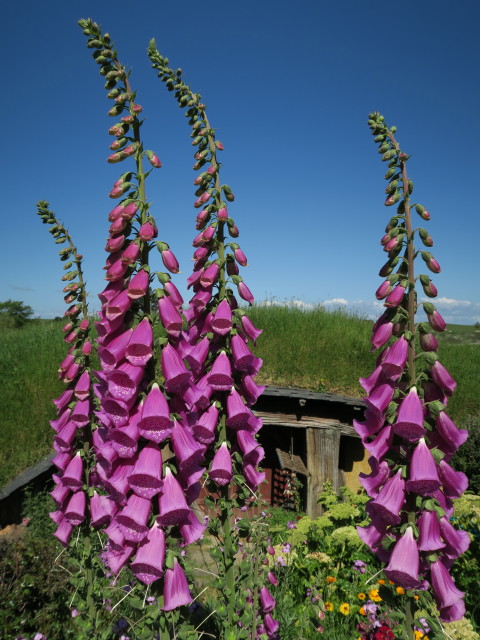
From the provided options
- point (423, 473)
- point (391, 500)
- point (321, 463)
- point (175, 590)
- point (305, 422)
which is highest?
point (423, 473)

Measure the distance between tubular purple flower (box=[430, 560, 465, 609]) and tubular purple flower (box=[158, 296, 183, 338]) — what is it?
68.0 inches

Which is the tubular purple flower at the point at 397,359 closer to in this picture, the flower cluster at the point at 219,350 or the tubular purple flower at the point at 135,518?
the flower cluster at the point at 219,350

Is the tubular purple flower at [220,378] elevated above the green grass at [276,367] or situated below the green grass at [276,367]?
above

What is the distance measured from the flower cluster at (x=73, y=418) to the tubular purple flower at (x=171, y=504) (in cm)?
132

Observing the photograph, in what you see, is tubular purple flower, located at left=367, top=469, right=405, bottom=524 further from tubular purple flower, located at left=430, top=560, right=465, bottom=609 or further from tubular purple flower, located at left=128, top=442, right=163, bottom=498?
tubular purple flower, located at left=128, top=442, right=163, bottom=498

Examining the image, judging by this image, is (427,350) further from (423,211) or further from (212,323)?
(212,323)

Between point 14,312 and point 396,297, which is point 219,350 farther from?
point 14,312

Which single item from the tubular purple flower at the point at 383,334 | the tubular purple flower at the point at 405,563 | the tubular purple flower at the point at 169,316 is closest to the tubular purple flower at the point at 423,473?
the tubular purple flower at the point at 405,563

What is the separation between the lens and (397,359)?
2354 mm

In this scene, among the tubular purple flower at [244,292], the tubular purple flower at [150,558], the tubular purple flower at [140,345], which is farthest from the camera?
the tubular purple flower at [244,292]

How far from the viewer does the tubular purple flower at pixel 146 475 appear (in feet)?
6.61

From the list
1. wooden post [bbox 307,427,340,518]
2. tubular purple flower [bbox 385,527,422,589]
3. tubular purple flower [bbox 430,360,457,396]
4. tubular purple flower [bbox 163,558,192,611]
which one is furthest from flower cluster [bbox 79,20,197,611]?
wooden post [bbox 307,427,340,518]

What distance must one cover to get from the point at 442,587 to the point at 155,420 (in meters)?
1.62

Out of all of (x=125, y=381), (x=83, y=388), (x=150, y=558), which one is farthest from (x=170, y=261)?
(x=83, y=388)
